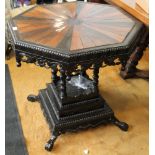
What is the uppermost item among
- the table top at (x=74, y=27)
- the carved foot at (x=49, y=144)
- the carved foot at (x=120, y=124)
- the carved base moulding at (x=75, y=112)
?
the table top at (x=74, y=27)

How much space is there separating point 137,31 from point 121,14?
241mm

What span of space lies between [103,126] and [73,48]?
76 centimetres

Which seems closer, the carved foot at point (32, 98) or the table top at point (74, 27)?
the table top at point (74, 27)

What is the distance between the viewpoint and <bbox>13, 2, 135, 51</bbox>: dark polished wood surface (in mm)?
1397

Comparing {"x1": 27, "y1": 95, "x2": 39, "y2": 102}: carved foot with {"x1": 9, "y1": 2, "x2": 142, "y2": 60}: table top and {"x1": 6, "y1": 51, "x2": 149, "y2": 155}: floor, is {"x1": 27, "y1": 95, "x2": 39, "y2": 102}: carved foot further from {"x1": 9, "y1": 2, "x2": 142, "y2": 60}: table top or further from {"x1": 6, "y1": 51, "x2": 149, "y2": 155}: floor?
{"x1": 9, "y1": 2, "x2": 142, "y2": 60}: table top

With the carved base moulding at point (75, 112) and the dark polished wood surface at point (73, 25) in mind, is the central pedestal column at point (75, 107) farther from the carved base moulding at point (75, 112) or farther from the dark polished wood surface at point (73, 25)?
the dark polished wood surface at point (73, 25)

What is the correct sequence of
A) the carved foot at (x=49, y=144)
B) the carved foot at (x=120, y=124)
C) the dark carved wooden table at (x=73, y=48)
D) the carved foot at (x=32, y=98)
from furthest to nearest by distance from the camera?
the carved foot at (x=32, y=98) < the carved foot at (x=120, y=124) < the carved foot at (x=49, y=144) < the dark carved wooden table at (x=73, y=48)

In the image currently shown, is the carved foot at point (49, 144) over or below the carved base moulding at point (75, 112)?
below

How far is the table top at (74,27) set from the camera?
1.37 metres

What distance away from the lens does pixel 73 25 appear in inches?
61.1

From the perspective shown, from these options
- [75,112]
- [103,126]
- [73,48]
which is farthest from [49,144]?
[73,48]

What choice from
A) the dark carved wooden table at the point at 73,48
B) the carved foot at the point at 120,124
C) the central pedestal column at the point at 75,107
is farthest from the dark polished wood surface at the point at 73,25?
the carved foot at the point at 120,124

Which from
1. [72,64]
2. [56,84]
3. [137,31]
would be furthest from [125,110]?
[72,64]
